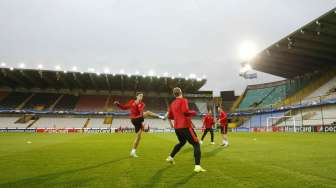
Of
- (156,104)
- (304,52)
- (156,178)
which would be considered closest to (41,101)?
(156,104)

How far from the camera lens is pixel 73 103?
60.7m

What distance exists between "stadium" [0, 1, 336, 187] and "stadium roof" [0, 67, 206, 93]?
22 centimetres

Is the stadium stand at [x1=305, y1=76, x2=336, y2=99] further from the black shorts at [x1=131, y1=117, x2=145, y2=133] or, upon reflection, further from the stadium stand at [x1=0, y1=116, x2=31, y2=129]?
the stadium stand at [x1=0, y1=116, x2=31, y2=129]

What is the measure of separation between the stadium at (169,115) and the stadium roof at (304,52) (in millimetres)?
139

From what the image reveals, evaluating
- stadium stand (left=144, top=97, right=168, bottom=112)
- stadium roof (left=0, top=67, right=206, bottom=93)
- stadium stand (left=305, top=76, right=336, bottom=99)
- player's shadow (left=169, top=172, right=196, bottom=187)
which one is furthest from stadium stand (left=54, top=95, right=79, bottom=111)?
player's shadow (left=169, top=172, right=196, bottom=187)

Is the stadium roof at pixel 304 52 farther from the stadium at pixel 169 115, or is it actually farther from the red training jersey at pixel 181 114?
the red training jersey at pixel 181 114

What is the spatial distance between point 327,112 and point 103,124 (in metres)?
43.7

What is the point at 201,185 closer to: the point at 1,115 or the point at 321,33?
the point at 321,33

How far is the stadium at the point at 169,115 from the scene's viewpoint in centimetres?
570

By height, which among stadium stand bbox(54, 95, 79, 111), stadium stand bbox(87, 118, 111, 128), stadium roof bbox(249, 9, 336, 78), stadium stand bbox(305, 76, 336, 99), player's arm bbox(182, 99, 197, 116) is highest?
stadium roof bbox(249, 9, 336, 78)

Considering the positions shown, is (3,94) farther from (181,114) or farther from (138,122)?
(181,114)

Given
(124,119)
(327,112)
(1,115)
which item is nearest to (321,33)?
(327,112)

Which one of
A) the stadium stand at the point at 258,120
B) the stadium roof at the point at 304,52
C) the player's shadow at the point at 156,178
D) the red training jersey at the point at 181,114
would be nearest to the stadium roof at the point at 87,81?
the stadium stand at the point at 258,120

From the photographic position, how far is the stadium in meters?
5.70
